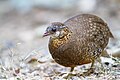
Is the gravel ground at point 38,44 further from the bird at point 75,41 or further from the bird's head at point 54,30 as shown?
the bird's head at point 54,30

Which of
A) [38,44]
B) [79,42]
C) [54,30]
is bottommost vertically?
[79,42]

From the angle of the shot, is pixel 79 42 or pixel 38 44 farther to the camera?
pixel 38 44

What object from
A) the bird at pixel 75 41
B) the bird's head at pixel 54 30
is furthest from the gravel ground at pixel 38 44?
the bird's head at pixel 54 30

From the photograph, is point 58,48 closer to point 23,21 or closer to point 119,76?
point 119,76

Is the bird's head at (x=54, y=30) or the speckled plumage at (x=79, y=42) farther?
the speckled plumage at (x=79, y=42)

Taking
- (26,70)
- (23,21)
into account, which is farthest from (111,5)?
(26,70)

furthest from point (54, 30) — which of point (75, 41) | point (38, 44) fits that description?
point (38, 44)

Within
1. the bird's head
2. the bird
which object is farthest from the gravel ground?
the bird's head

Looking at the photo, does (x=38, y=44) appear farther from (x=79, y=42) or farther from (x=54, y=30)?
(x=54, y=30)
